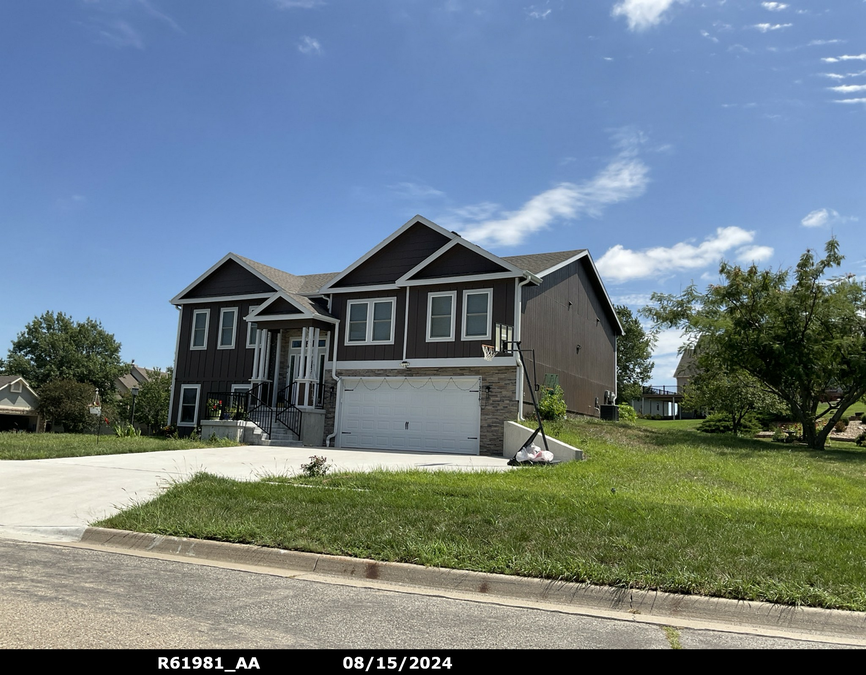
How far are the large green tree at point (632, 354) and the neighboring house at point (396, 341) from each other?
20286mm

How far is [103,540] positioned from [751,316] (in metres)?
19.3

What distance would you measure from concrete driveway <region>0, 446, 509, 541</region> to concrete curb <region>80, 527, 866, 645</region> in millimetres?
1505

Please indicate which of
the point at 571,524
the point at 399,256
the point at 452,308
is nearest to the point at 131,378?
the point at 399,256

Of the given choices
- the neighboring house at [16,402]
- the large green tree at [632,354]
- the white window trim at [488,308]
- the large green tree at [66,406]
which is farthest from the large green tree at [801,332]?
the neighboring house at [16,402]

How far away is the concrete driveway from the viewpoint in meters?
8.92

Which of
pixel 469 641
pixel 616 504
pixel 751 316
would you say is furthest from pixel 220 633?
pixel 751 316

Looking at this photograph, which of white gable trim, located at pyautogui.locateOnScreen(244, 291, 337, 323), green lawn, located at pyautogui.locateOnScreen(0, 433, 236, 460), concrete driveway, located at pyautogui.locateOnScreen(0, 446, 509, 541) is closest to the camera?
concrete driveway, located at pyautogui.locateOnScreen(0, 446, 509, 541)

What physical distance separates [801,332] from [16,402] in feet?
153

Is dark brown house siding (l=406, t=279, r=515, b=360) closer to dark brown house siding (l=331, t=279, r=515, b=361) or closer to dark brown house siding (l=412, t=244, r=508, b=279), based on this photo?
dark brown house siding (l=331, t=279, r=515, b=361)

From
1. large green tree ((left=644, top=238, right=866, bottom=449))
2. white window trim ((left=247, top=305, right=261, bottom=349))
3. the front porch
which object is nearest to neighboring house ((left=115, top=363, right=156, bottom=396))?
white window trim ((left=247, top=305, right=261, bottom=349))

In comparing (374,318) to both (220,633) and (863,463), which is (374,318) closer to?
(863,463)

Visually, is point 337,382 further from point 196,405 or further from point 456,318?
point 196,405

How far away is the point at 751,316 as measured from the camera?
2130cm

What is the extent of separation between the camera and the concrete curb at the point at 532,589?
530 centimetres
